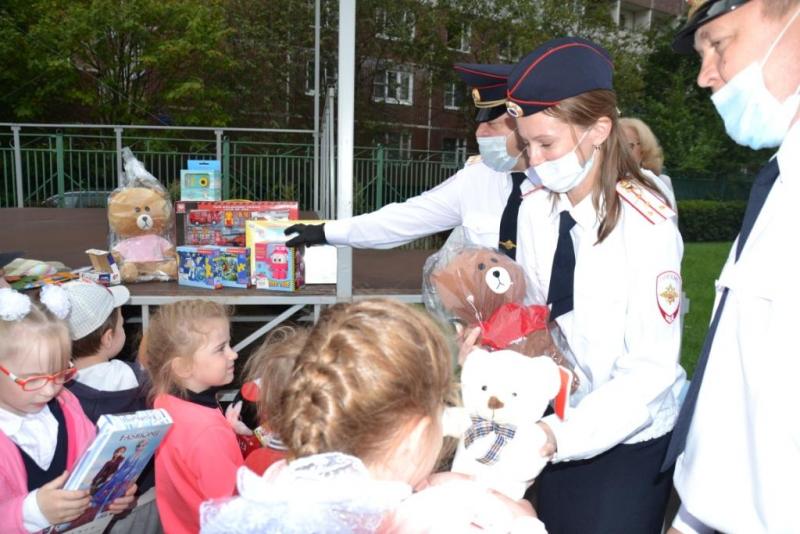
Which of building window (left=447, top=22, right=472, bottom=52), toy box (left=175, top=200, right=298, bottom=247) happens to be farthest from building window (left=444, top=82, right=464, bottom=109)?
toy box (left=175, top=200, right=298, bottom=247)

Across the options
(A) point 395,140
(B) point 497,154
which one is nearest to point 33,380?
(B) point 497,154

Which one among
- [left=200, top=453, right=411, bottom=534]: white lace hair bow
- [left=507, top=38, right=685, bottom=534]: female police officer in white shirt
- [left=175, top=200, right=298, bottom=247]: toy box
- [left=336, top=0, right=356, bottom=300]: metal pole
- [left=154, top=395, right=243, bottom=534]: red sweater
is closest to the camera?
[left=200, top=453, right=411, bottom=534]: white lace hair bow

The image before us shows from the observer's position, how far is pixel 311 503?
1.09 meters

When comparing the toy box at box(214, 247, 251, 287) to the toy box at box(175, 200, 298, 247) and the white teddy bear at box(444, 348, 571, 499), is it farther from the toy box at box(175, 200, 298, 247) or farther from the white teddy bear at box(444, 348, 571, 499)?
the white teddy bear at box(444, 348, 571, 499)

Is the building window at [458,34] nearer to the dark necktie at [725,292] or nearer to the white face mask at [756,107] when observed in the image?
the white face mask at [756,107]

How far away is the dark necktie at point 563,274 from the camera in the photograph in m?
1.86

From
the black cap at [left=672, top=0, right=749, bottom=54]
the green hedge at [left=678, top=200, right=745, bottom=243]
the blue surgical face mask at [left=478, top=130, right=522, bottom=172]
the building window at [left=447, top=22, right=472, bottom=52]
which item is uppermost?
the building window at [left=447, top=22, right=472, bottom=52]

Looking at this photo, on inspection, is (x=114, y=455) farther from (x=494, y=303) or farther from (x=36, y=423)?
(x=494, y=303)

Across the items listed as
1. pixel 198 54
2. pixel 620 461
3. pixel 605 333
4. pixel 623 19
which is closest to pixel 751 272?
pixel 605 333

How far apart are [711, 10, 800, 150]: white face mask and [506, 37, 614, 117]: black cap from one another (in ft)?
1.19

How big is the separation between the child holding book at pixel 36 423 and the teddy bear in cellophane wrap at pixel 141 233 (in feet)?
5.22

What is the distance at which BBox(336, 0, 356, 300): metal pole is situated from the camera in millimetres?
3330

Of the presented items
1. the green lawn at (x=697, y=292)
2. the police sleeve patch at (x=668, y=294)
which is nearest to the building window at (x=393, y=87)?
the green lawn at (x=697, y=292)

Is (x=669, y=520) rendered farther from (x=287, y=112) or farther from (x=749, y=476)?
(x=287, y=112)
